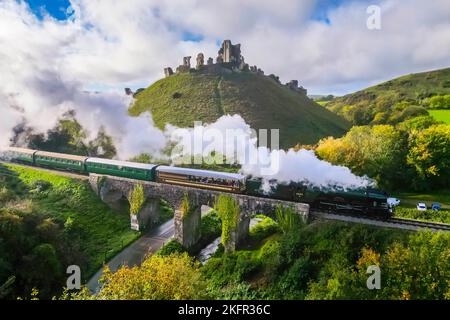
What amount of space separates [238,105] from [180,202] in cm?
5312

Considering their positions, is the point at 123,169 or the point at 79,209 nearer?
the point at 79,209

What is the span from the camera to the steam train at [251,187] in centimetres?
2730

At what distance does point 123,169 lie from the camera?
40406 millimetres

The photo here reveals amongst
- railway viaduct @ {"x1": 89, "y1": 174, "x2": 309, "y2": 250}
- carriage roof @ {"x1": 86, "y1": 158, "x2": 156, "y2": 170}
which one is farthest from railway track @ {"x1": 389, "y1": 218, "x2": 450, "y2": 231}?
carriage roof @ {"x1": 86, "y1": 158, "x2": 156, "y2": 170}

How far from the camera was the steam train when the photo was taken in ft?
89.6

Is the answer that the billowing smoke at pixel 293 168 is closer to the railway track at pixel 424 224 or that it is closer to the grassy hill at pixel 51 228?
the railway track at pixel 424 224

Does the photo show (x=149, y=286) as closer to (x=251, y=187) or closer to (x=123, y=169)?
(x=251, y=187)

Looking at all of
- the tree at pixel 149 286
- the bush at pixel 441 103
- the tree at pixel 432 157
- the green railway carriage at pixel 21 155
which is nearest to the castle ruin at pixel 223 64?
the bush at pixel 441 103

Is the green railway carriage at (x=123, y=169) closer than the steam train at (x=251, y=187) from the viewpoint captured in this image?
No

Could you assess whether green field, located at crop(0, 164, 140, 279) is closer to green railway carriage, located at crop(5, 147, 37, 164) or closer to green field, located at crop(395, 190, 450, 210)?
green railway carriage, located at crop(5, 147, 37, 164)

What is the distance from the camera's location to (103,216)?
135 ft

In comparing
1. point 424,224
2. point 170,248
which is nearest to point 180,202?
point 170,248

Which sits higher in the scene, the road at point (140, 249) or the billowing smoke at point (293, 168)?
the billowing smoke at point (293, 168)

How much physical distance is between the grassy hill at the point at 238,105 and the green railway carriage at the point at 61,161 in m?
31.6
